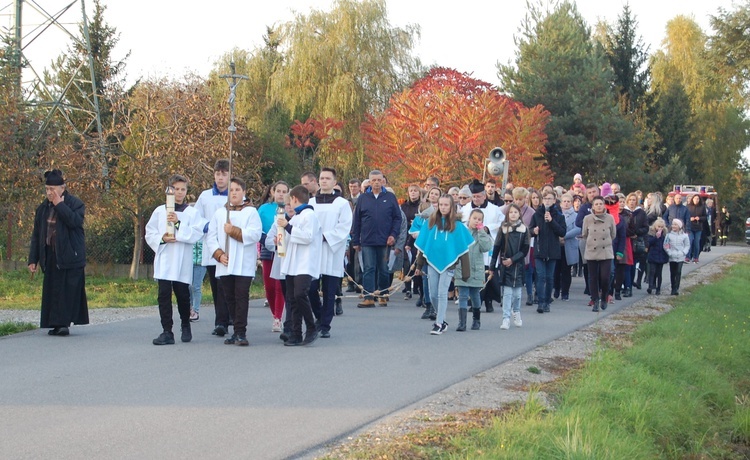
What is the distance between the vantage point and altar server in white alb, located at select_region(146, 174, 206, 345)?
1084cm

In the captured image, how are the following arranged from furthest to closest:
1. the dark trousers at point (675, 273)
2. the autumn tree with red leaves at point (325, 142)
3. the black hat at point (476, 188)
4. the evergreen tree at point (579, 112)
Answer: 1. the evergreen tree at point (579, 112)
2. the autumn tree with red leaves at point (325, 142)
3. the dark trousers at point (675, 273)
4. the black hat at point (476, 188)

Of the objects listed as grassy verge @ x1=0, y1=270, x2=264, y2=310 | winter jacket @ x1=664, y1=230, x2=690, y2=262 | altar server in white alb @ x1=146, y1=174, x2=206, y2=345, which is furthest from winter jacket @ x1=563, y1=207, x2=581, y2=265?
altar server in white alb @ x1=146, y1=174, x2=206, y2=345

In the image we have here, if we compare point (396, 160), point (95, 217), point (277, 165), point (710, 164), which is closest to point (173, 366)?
point (95, 217)

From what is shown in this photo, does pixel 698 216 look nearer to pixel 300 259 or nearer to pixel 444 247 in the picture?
pixel 444 247

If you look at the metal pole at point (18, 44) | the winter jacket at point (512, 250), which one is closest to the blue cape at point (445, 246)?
the winter jacket at point (512, 250)

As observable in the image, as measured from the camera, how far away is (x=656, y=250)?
1898cm

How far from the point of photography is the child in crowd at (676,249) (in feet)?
62.3

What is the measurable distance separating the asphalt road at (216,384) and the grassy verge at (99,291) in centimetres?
408

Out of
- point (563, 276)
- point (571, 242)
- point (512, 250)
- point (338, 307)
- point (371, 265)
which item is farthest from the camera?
point (563, 276)

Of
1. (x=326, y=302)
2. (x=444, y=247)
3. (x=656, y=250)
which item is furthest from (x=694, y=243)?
(x=326, y=302)

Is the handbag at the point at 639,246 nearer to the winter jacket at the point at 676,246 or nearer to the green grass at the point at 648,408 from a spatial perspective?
the winter jacket at the point at 676,246

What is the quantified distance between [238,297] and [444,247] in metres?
2.86

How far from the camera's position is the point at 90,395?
7.89 meters

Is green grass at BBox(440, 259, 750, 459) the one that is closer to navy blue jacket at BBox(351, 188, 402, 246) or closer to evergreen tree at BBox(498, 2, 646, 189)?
navy blue jacket at BBox(351, 188, 402, 246)
